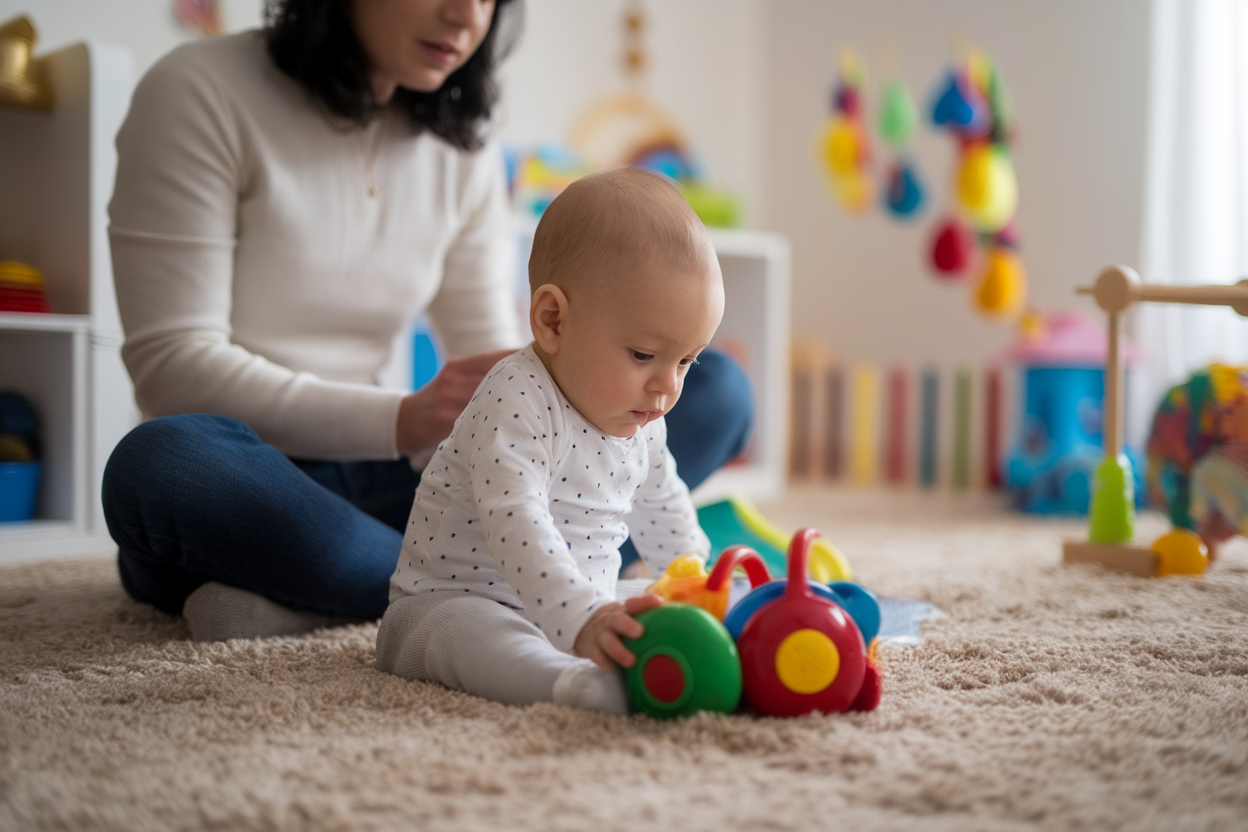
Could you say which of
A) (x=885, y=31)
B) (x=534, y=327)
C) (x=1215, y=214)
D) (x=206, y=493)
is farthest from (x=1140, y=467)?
(x=206, y=493)

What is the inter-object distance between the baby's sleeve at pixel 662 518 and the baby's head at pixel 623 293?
0.43ft

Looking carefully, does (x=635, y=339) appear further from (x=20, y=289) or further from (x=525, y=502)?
(x=20, y=289)

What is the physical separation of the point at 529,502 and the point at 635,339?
5.6 inches

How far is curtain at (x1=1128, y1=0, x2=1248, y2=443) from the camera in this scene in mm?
2189

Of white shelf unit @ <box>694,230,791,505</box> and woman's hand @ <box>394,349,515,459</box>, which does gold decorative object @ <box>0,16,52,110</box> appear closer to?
woman's hand @ <box>394,349,515,459</box>

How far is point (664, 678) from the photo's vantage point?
0.69m

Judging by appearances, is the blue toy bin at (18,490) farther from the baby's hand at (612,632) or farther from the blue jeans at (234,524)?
the baby's hand at (612,632)

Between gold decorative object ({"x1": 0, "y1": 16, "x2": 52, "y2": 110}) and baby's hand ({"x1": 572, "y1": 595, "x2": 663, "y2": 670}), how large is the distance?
4.27ft

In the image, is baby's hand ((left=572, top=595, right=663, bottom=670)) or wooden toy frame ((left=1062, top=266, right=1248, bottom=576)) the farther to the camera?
wooden toy frame ((left=1062, top=266, right=1248, bottom=576))

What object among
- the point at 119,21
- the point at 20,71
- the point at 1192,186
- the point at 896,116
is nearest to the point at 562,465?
the point at 20,71

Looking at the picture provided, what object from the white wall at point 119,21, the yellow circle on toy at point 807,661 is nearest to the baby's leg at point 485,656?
the yellow circle on toy at point 807,661

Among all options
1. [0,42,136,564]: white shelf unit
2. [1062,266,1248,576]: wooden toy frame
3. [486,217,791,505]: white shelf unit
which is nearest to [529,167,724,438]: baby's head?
[1062,266,1248,576]: wooden toy frame

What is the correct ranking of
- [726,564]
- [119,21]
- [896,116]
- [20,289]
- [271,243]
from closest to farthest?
[726,564]
[271,243]
[20,289]
[119,21]
[896,116]

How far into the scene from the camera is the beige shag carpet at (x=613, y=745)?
56 centimetres
